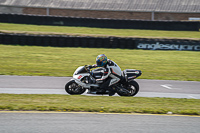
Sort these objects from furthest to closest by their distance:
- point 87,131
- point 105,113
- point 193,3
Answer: point 193,3 < point 105,113 < point 87,131

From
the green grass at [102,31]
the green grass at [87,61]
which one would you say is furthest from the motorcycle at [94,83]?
the green grass at [102,31]

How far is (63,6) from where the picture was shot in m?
41.4

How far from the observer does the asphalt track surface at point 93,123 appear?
6156 millimetres

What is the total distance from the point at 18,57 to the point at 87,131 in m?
13.1

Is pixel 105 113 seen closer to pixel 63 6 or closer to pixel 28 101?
pixel 28 101

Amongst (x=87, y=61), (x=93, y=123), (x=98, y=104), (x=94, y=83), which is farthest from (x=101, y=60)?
(x=87, y=61)

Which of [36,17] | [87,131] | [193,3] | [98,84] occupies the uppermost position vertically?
[193,3]

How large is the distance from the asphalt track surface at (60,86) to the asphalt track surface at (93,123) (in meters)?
3.44

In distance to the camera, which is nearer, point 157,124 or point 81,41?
point 157,124

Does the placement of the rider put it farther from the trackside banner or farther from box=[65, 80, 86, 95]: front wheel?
the trackside banner

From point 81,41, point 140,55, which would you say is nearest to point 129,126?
point 140,55

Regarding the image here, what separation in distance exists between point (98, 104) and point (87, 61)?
9685 millimetres

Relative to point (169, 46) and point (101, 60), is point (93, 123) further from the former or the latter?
point (169, 46)

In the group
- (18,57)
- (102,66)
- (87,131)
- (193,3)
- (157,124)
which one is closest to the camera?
(87,131)
